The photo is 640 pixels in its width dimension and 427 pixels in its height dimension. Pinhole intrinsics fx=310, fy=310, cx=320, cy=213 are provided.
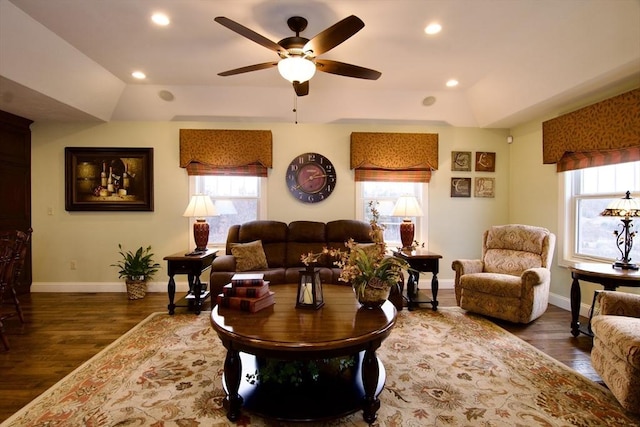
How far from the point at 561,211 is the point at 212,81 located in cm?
470

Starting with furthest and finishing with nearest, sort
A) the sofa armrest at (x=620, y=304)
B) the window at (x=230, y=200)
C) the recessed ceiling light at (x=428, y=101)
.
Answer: the window at (x=230, y=200) → the recessed ceiling light at (x=428, y=101) → the sofa armrest at (x=620, y=304)

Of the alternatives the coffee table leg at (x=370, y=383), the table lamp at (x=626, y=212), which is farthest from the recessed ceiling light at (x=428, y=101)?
the coffee table leg at (x=370, y=383)

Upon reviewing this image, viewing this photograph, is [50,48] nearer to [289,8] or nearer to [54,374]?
[289,8]

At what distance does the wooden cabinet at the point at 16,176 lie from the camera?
13.4 feet

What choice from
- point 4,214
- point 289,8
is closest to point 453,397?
point 289,8

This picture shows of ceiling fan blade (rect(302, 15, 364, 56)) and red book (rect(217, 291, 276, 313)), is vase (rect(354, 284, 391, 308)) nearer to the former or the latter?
red book (rect(217, 291, 276, 313))

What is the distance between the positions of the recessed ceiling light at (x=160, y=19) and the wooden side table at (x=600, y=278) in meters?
4.30

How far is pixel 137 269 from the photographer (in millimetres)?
4277

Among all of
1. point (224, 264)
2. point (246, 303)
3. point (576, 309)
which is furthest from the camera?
point (224, 264)

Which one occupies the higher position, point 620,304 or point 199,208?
point 199,208

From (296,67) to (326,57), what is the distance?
1.22 m

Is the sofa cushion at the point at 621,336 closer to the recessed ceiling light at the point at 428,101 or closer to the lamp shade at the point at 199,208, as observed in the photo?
the recessed ceiling light at the point at 428,101

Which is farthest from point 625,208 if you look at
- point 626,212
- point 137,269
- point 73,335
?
point 137,269

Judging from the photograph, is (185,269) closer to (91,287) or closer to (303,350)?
(91,287)
